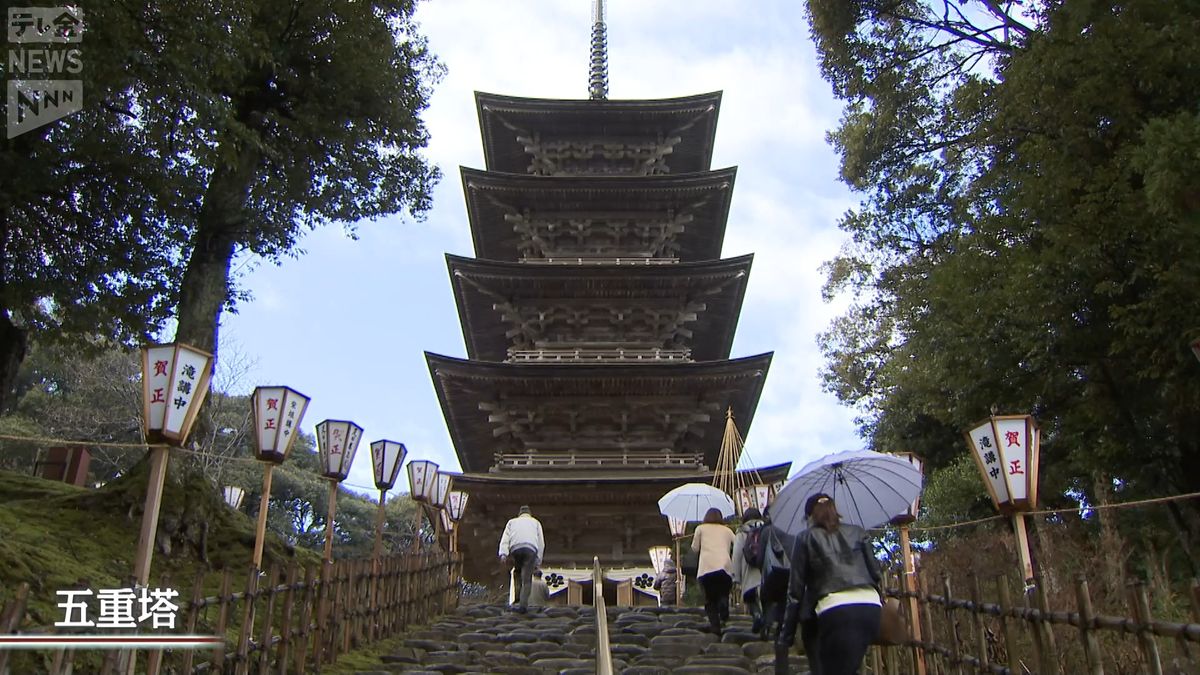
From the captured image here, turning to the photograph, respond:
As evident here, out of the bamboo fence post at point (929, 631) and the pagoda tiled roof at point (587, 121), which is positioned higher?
the pagoda tiled roof at point (587, 121)

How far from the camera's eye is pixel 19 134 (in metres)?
8.68

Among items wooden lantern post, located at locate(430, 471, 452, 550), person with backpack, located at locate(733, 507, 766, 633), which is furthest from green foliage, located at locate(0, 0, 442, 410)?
person with backpack, located at locate(733, 507, 766, 633)

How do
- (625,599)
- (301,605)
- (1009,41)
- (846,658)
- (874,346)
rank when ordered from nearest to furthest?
(846,658) → (301,605) → (1009,41) → (625,599) → (874,346)

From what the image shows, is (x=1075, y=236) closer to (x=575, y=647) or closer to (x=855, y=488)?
(x=855, y=488)

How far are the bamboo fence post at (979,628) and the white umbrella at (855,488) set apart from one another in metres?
0.98

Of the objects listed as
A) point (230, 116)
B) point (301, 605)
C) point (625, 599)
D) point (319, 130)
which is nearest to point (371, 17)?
point (319, 130)

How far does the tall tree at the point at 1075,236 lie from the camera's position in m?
7.80

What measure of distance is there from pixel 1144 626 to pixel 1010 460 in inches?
108

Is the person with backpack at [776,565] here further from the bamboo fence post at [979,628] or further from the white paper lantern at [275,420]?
the white paper lantern at [275,420]

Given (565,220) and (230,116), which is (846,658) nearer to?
(230,116)

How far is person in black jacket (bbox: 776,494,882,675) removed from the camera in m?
3.82

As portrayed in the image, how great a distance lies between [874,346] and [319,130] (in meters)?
15.2

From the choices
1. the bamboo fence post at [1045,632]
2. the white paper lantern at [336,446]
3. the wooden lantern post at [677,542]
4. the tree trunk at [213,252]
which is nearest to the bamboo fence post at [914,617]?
the bamboo fence post at [1045,632]

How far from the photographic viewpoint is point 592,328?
57.4 ft
